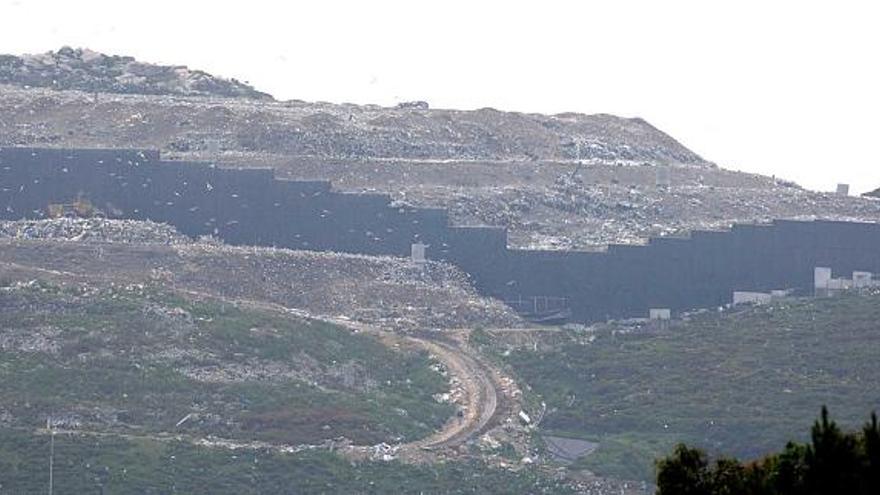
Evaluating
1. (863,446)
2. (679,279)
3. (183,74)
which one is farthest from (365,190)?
(863,446)

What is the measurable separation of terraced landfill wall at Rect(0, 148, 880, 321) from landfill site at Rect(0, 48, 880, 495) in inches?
3.0

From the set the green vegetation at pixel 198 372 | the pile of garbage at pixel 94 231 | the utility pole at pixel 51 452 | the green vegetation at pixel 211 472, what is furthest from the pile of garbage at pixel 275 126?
the green vegetation at pixel 211 472

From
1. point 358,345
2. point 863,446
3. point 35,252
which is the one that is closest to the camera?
point 863,446

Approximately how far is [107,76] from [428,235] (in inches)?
778

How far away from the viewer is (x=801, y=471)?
1104 inches

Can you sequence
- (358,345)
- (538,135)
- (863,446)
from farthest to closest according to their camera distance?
(538,135) → (358,345) → (863,446)

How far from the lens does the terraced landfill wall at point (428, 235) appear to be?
65688 mm

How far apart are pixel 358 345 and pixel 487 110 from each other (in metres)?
22.1

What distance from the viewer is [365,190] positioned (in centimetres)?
7069

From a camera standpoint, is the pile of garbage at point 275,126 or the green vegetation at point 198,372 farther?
the pile of garbage at point 275,126

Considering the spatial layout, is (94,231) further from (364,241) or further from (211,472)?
(211,472)

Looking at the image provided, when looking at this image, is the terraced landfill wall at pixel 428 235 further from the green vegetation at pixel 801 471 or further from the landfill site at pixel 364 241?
the green vegetation at pixel 801 471

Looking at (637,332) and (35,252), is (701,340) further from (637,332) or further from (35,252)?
(35,252)

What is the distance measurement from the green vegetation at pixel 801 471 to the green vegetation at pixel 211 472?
21373 mm
